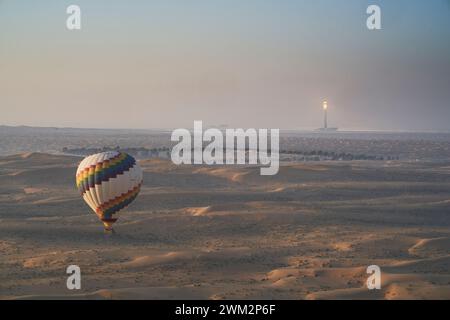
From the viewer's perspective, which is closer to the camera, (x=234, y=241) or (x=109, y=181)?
(x=109, y=181)

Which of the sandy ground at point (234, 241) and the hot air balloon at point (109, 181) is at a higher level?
the hot air balloon at point (109, 181)

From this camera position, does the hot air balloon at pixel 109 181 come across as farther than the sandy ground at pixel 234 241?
Yes

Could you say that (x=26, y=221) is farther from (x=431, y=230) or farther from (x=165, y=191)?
(x=431, y=230)

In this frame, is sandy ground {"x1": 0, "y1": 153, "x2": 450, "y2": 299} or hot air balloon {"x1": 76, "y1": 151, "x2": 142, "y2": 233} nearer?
sandy ground {"x1": 0, "y1": 153, "x2": 450, "y2": 299}

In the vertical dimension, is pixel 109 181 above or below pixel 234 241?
above

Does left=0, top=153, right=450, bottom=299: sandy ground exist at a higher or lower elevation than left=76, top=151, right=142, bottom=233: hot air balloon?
lower
